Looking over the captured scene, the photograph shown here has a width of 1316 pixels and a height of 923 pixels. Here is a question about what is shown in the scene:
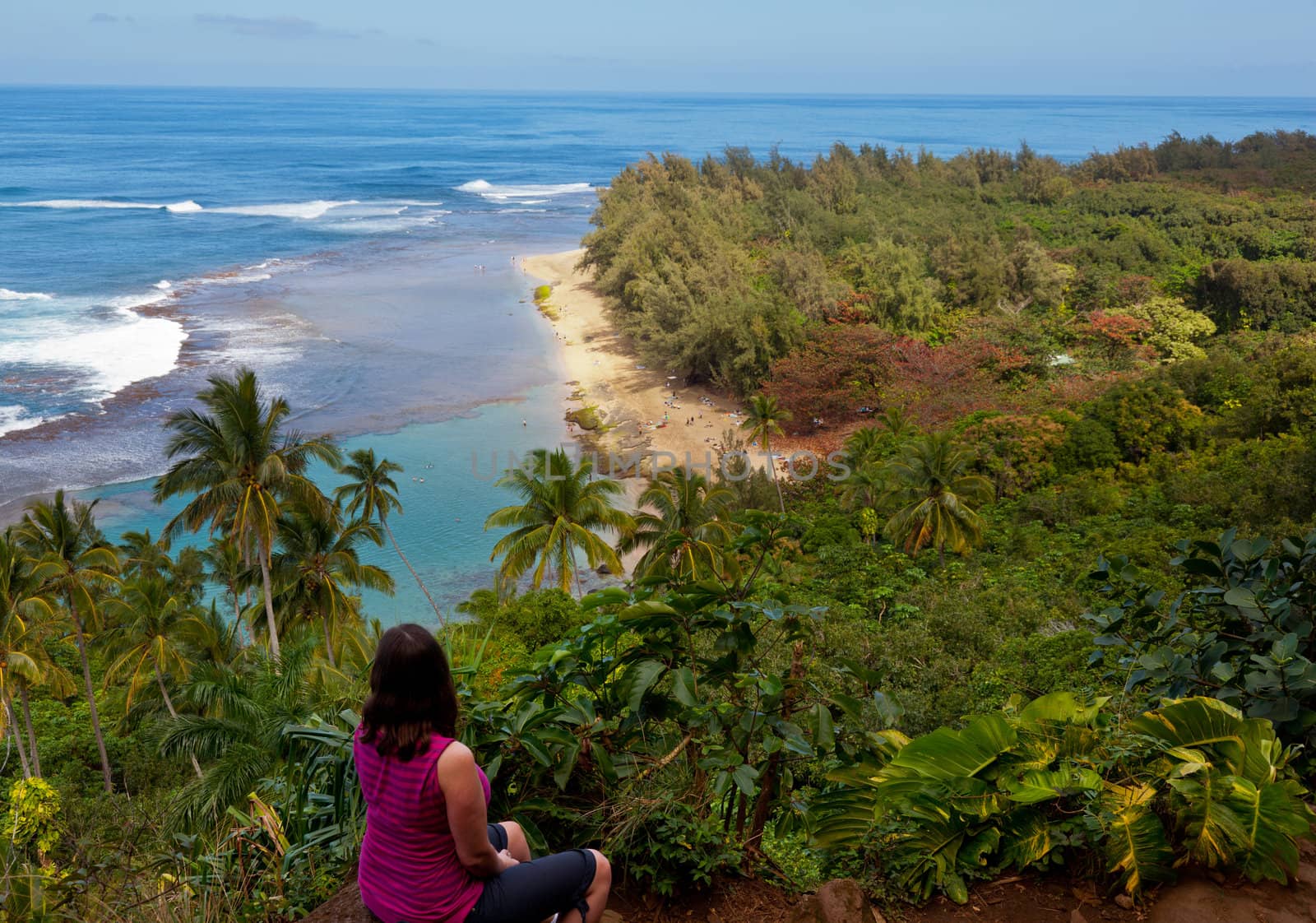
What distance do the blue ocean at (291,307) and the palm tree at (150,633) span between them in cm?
620

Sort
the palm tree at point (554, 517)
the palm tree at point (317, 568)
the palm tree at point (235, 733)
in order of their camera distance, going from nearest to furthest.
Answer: the palm tree at point (235, 733)
the palm tree at point (317, 568)
the palm tree at point (554, 517)

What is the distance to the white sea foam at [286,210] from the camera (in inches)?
2763

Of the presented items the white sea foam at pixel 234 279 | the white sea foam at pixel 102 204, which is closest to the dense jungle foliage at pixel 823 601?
the white sea foam at pixel 234 279

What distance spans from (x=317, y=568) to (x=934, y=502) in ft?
43.7

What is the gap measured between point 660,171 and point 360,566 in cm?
5038

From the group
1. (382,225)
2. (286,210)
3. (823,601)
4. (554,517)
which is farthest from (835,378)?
(286,210)

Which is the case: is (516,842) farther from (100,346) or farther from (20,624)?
(100,346)

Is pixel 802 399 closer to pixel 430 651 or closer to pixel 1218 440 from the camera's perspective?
pixel 1218 440

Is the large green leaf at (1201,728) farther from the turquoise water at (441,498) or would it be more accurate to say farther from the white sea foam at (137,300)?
the white sea foam at (137,300)

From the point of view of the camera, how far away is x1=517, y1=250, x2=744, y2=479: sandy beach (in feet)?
104

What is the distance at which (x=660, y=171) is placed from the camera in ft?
209

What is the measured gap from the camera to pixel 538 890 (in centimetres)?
286

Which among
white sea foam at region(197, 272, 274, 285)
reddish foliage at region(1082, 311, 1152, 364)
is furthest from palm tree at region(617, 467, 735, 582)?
white sea foam at region(197, 272, 274, 285)

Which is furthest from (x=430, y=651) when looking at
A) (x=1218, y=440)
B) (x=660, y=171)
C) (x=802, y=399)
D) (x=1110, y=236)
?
(x=660, y=171)
